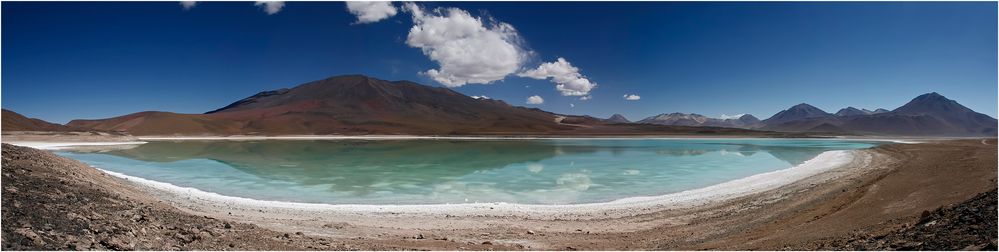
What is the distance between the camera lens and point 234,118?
448 ft

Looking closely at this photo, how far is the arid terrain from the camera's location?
19.7ft

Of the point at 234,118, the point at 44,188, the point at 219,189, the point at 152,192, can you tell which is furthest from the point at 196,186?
the point at 234,118

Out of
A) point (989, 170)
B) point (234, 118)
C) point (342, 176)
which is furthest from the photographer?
point (234, 118)

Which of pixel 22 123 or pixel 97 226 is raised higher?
pixel 22 123

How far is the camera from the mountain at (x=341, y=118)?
113938 millimetres

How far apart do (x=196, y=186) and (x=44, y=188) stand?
11.1 meters

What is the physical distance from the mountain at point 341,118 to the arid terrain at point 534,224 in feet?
340

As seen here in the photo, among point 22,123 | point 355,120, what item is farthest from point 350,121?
point 22,123

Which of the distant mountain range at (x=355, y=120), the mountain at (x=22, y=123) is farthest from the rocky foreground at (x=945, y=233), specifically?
the mountain at (x=22, y=123)

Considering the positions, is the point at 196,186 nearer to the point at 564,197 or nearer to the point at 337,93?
the point at 564,197

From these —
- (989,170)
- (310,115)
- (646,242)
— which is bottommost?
(646,242)

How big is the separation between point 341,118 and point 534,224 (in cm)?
14505

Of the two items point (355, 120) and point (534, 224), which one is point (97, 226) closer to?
point (534, 224)

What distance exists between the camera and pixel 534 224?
10883 mm
